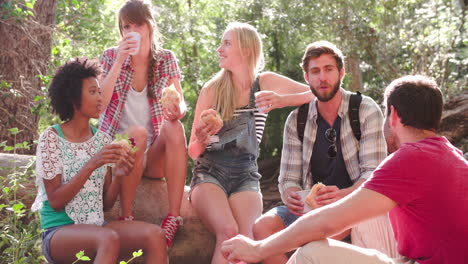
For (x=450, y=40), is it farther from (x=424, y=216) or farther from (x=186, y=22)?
(x=424, y=216)

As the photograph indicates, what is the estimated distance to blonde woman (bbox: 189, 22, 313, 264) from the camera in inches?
163

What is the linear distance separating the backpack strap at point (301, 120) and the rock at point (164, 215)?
3.51ft

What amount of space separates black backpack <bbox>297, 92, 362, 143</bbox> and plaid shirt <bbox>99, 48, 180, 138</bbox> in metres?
1.10

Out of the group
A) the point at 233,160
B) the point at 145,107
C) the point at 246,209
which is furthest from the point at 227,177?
the point at 145,107

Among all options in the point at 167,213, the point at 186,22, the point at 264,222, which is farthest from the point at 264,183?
the point at 264,222

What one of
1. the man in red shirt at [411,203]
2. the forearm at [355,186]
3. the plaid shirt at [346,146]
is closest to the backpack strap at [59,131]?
the plaid shirt at [346,146]

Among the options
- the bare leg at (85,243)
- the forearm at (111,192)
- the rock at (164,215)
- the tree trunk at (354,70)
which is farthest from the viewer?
the tree trunk at (354,70)

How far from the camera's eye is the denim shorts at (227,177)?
4297 mm

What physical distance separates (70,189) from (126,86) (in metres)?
1.18

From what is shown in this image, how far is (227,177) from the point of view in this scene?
14.2 ft

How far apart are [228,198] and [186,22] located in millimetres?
6142

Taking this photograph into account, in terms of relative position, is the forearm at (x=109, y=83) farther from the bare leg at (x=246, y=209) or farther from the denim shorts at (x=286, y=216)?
the denim shorts at (x=286, y=216)

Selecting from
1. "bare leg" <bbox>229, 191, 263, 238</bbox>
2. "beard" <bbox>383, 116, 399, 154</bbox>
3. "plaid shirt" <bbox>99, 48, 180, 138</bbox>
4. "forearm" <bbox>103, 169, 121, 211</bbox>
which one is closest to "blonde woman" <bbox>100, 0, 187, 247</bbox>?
"plaid shirt" <bbox>99, 48, 180, 138</bbox>

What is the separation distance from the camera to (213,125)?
421 cm
